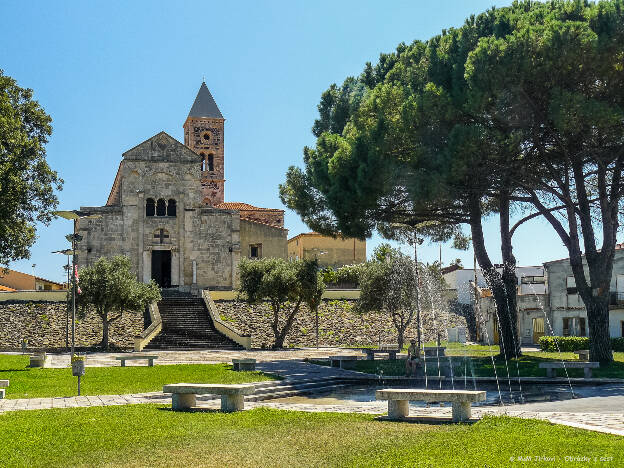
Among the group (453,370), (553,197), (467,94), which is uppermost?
(467,94)

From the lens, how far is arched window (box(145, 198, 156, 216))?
49219 millimetres

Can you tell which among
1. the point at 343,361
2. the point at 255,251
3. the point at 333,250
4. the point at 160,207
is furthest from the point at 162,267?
the point at 343,361

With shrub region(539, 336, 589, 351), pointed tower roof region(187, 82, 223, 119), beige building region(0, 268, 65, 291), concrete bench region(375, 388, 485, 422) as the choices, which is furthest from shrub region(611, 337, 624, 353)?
beige building region(0, 268, 65, 291)

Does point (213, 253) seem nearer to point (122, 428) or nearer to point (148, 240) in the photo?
point (148, 240)

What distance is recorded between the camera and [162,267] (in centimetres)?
4962

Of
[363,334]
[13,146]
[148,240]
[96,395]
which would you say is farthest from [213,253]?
[96,395]

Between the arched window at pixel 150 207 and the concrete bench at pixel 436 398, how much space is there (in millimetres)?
39791

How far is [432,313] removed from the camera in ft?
155

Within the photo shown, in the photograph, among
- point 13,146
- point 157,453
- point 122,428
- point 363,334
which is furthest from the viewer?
point 363,334

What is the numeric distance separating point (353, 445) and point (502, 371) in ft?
44.6

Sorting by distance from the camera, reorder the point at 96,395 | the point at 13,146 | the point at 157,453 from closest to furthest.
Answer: the point at 157,453
the point at 96,395
the point at 13,146

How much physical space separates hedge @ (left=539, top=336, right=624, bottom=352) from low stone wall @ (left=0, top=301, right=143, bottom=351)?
826 inches

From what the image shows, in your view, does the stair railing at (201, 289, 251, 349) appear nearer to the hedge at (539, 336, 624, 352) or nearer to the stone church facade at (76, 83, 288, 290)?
the stone church facade at (76, 83, 288, 290)

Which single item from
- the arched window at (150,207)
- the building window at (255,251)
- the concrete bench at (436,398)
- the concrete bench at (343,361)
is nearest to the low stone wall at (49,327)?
→ the arched window at (150,207)
